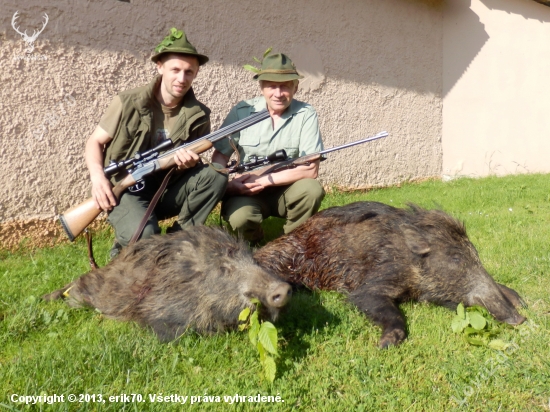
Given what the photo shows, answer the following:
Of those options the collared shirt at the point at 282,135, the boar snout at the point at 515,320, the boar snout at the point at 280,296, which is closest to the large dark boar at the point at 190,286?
the boar snout at the point at 280,296

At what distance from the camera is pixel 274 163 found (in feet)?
15.9

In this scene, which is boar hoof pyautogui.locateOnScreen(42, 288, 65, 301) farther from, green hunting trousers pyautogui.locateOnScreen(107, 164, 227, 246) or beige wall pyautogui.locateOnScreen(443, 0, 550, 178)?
beige wall pyautogui.locateOnScreen(443, 0, 550, 178)

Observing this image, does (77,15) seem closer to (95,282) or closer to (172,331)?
(95,282)

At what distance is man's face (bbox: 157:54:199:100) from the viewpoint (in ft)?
14.1

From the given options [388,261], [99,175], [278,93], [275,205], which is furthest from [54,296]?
[278,93]

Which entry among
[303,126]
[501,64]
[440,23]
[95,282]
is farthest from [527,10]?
[95,282]

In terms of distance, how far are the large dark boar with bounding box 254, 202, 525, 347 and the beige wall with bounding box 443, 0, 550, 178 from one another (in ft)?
23.8

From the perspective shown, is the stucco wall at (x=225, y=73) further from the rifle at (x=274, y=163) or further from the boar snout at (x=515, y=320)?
the boar snout at (x=515, y=320)

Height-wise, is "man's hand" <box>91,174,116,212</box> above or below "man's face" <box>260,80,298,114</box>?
below

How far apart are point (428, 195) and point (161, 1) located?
5083 mm

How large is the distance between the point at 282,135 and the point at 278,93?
0.43m

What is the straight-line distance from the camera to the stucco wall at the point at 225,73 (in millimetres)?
5223

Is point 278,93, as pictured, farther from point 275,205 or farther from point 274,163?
point 275,205

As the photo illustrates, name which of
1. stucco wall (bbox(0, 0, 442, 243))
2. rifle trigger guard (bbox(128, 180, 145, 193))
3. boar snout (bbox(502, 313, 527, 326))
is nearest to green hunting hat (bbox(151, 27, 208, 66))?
rifle trigger guard (bbox(128, 180, 145, 193))
